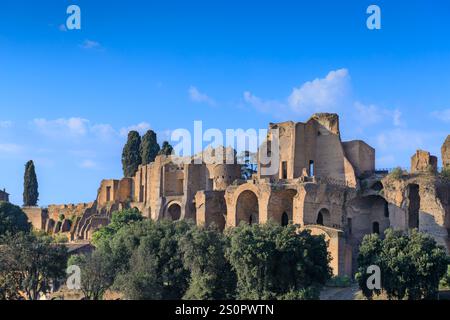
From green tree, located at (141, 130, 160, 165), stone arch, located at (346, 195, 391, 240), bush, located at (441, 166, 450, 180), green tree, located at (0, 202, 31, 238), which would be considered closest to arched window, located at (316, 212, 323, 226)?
stone arch, located at (346, 195, 391, 240)

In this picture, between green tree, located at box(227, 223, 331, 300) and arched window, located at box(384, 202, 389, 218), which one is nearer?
green tree, located at box(227, 223, 331, 300)

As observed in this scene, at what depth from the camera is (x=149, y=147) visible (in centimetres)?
8081

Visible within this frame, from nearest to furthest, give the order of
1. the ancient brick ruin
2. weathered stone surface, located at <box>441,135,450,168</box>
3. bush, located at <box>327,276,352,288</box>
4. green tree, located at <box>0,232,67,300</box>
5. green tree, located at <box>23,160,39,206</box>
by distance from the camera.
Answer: green tree, located at <box>0,232,67,300</box>, bush, located at <box>327,276,352,288</box>, the ancient brick ruin, weathered stone surface, located at <box>441,135,450,168</box>, green tree, located at <box>23,160,39,206</box>

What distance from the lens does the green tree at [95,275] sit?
4612 cm

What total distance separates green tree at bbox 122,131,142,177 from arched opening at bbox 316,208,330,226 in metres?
29.7

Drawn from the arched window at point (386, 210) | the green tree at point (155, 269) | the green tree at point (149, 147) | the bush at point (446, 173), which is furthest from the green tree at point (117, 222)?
the bush at point (446, 173)

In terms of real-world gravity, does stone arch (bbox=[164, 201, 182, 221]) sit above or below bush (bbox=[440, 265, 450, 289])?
above

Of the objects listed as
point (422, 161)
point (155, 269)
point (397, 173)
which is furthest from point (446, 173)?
point (155, 269)

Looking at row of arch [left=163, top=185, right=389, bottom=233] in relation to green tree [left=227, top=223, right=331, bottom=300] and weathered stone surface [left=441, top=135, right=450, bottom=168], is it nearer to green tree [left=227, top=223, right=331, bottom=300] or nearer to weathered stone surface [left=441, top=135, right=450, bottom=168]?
weathered stone surface [left=441, top=135, right=450, bottom=168]

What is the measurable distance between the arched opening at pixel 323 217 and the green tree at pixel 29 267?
1808 centimetres

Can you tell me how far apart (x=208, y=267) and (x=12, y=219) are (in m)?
31.8

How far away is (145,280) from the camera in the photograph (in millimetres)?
44312

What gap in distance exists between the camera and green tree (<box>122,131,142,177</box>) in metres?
82.9
